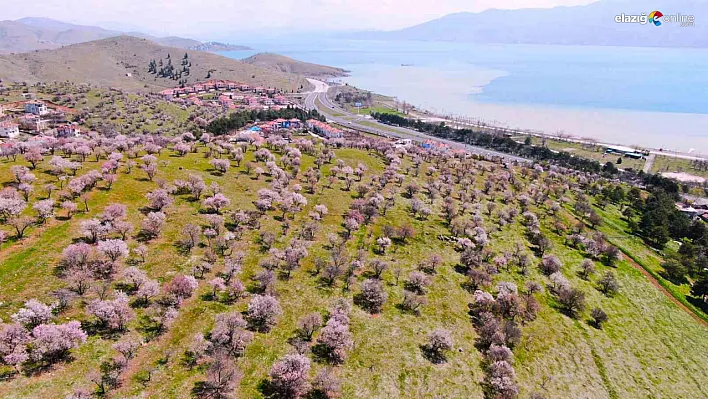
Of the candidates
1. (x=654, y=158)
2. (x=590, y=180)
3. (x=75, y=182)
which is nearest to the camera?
(x=75, y=182)

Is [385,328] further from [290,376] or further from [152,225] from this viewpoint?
[152,225]

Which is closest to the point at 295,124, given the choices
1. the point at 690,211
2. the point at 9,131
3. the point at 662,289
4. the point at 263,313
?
the point at 9,131

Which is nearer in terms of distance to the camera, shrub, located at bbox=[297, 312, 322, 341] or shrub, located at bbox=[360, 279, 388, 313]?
shrub, located at bbox=[297, 312, 322, 341]

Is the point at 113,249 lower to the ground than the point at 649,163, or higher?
lower

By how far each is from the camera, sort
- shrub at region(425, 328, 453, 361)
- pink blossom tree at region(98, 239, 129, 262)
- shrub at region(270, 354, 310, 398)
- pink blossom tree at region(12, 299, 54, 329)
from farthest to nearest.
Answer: pink blossom tree at region(98, 239, 129, 262) < shrub at region(425, 328, 453, 361) < pink blossom tree at region(12, 299, 54, 329) < shrub at region(270, 354, 310, 398)

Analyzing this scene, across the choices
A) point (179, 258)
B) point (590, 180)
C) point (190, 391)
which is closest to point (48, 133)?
point (179, 258)

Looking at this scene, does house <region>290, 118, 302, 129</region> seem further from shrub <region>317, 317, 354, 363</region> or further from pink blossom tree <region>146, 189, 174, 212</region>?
shrub <region>317, 317, 354, 363</region>

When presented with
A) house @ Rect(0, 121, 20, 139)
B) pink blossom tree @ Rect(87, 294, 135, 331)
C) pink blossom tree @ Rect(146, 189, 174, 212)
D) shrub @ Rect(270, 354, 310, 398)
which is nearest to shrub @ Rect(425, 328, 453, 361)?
shrub @ Rect(270, 354, 310, 398)

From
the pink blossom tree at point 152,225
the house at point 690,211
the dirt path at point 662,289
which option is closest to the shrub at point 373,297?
the pink blossom tree at point 152,225

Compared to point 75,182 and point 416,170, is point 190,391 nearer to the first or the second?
point 75,182
